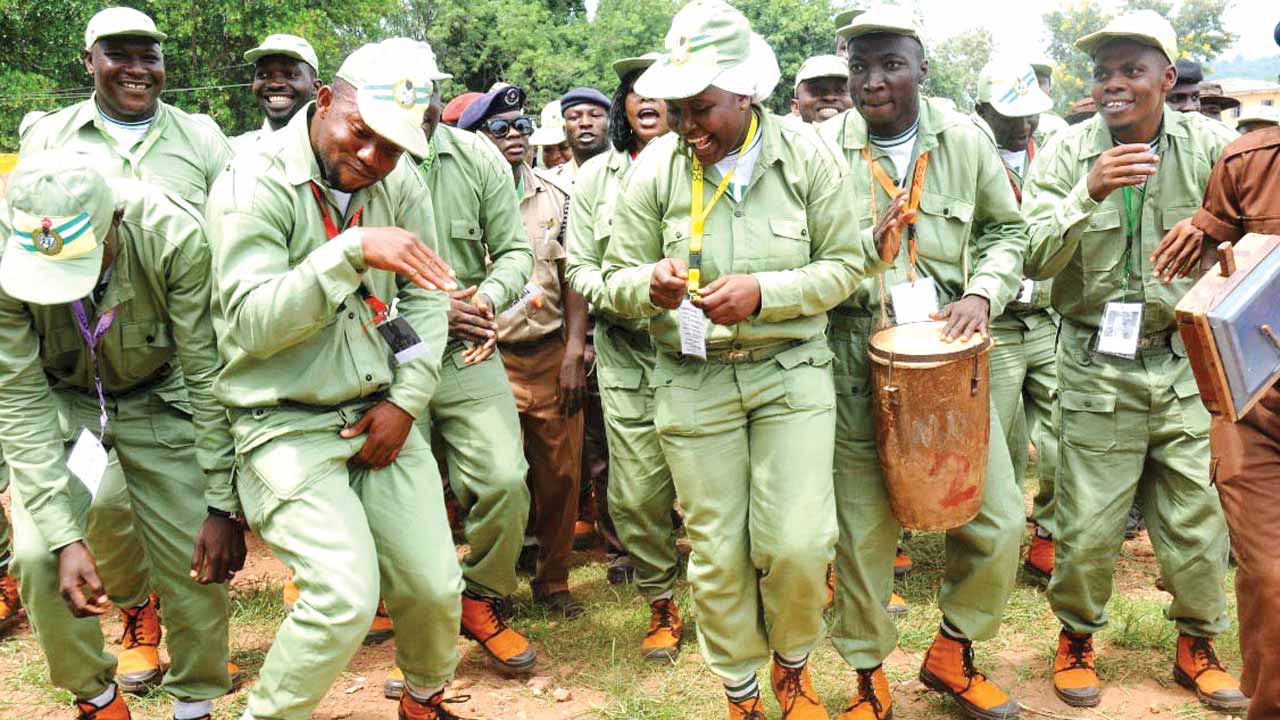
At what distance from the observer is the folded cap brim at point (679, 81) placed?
411cm

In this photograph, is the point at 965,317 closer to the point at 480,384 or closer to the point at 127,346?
the point at 480,384

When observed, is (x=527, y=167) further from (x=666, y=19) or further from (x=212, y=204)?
(x=666, y=19)

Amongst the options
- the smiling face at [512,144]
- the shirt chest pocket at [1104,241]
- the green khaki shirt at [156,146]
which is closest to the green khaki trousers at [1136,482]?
the shirt chest pocket at [1104,241]

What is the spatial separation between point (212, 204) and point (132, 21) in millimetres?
2909

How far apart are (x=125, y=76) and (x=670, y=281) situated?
3.94 metres

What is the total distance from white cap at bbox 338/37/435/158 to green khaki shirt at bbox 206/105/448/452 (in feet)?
1.08

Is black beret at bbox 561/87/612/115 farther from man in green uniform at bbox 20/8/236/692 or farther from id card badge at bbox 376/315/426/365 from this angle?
id card badge at bbox 376/315/426/365

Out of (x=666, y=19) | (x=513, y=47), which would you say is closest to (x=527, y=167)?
(x=513, y=47)

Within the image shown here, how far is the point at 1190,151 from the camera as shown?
15.8 feet

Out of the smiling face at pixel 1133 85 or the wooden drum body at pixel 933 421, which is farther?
the smiling face at pixel 1133 85

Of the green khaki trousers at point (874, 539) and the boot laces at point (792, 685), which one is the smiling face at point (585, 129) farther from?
the boot laces at point (792, 685)

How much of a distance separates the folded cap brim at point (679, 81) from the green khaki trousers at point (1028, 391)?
3.00 m

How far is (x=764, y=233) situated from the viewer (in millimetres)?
4344

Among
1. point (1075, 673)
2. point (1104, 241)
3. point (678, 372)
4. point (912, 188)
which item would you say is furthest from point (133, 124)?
point (1075, 673)
